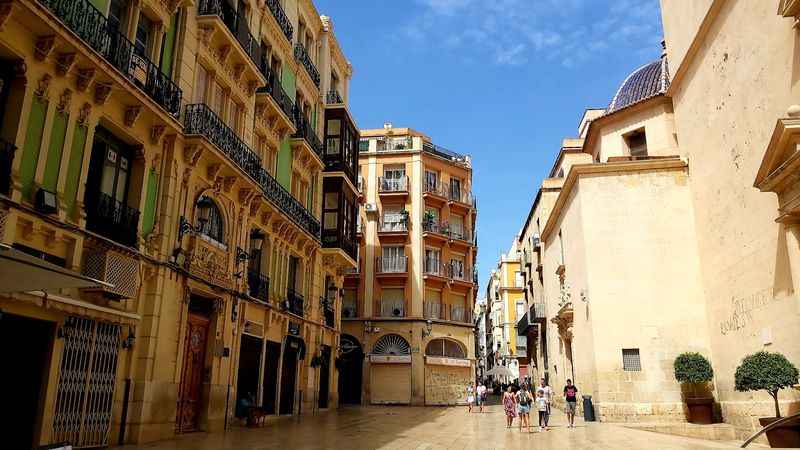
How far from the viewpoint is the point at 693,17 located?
21125mm

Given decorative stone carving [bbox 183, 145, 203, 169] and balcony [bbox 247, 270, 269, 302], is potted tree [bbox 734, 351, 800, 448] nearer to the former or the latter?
balcony [bbox 247, 270, 269, 302]

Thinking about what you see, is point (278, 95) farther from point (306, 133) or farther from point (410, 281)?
point (410, 281)

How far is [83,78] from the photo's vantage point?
10484 mm

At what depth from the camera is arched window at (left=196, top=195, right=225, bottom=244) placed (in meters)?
14.7

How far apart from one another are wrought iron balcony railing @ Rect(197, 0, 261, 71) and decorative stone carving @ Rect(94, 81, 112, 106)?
5169 mm

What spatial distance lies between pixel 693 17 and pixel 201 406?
2121 cm

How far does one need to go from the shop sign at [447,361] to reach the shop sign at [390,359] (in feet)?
4.53

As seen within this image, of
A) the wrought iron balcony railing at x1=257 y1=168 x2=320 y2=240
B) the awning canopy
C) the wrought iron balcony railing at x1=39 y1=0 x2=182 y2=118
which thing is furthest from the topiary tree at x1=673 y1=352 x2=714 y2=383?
the awning canopy

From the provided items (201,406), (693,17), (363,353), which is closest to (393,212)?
(363,353)

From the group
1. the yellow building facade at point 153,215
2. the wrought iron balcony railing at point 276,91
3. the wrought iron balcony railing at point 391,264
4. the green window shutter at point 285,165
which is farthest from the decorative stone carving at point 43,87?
the wrought iron balcony railing at point 391,264

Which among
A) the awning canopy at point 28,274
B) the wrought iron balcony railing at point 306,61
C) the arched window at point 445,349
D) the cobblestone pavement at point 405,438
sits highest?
the wrought iron balcony railing at point 306,61

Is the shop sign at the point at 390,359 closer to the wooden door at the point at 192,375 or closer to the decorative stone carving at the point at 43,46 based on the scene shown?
the wooden door at the point at 192,375

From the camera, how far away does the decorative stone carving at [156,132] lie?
1288 cm

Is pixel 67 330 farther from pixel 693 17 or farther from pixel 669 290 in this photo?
pixel 693 17
